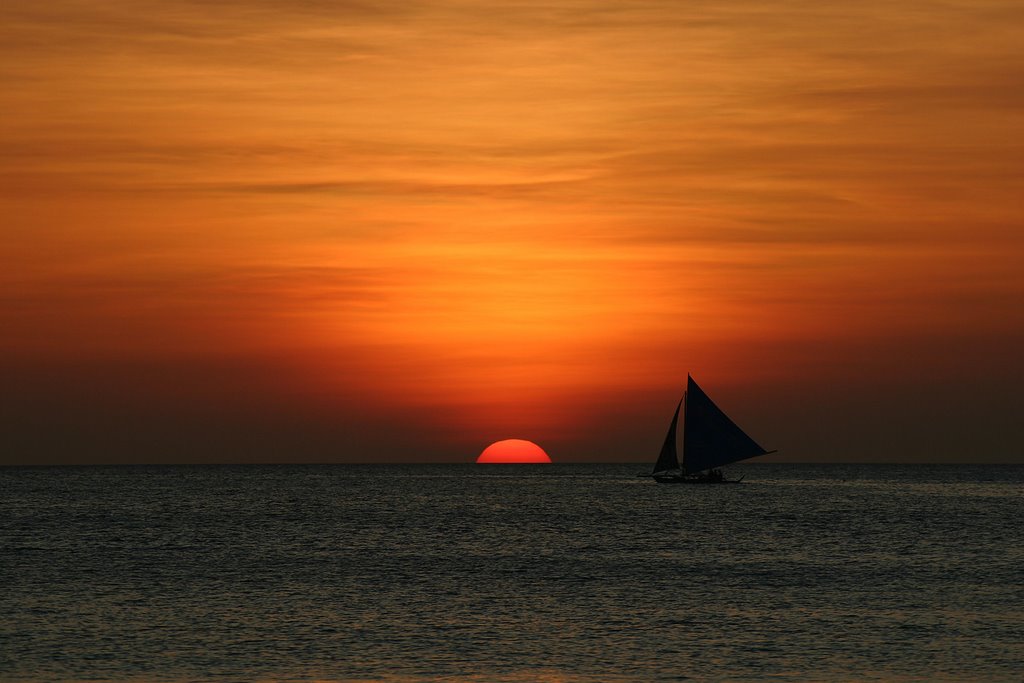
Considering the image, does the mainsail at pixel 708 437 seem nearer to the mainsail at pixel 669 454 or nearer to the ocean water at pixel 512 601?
the mainsail at pixel 669 454

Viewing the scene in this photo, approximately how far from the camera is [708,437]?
164 meters

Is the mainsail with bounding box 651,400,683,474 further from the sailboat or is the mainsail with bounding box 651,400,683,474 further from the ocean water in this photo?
the ocean water

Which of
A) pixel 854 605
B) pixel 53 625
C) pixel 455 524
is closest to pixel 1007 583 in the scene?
pixel 854 605

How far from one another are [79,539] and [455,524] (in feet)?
113

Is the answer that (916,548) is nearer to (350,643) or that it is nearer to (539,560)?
(539,560)

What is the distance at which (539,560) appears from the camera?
258 ft

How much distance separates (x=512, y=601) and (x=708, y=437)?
10977 centimetres

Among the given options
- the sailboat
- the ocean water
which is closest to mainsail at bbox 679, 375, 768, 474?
the sailboat

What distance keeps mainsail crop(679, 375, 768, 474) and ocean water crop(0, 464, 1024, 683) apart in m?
45.5

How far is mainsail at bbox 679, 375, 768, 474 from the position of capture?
527ft

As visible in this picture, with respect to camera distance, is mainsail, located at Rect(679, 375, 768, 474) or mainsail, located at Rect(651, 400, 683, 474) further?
mainsail, located at Rect(651, 400, 683, 474)

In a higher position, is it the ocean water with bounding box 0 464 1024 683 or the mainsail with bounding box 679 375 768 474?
the mainsail with bounding box 679 375 768 474

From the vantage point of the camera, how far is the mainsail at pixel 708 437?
16075 centimetres

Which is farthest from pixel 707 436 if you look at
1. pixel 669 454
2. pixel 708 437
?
pixel 669 454
